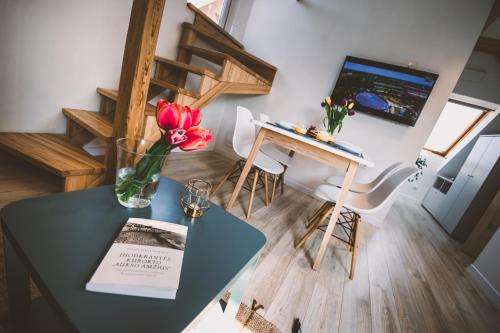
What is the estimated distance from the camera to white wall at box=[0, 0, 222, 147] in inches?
60.2

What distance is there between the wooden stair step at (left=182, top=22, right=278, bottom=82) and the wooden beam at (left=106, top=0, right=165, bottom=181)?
1245 millimetres

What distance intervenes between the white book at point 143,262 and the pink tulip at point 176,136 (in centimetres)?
26

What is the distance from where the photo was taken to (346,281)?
1615 millimetres

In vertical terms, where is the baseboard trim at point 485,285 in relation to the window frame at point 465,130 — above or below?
below

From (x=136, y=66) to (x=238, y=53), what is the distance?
5.56 feet

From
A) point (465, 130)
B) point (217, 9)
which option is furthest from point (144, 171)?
point (465, 130)

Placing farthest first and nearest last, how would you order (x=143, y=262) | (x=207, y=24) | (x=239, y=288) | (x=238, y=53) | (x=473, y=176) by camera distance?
(x=473, y=176), (x=238, y=53), (x=207, y=24), (x=239, y=288), (x=143, y=262)

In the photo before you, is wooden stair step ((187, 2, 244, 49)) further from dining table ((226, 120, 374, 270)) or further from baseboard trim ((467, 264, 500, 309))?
baseboard trim ((467, 264, 500, 309))

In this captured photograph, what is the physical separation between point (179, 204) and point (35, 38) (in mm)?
1762

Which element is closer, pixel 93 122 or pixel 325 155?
pixel 325 155

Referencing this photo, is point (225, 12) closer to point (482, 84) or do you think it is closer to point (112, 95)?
point (112, 95)

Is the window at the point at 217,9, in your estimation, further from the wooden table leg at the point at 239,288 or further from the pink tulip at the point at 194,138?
the wooden table leg at the point at 239,288

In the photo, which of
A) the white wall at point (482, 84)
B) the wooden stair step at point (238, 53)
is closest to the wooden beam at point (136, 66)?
the wooden stair step at point (238, 53)

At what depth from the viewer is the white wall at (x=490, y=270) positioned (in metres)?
2.02
